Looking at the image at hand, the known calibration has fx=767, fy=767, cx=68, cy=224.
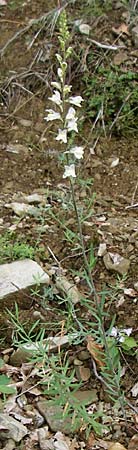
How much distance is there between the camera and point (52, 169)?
337 cm

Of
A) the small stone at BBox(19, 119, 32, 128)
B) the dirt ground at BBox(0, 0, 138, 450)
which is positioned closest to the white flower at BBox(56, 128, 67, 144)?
the dirt ground at BBox(0, 0, 138, 450)

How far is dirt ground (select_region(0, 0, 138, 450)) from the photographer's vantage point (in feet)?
9.27

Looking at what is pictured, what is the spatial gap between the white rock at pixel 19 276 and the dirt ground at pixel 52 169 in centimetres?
10

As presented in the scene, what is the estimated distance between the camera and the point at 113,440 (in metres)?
2.33

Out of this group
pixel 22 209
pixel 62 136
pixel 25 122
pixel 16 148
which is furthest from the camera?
pixel 25 122

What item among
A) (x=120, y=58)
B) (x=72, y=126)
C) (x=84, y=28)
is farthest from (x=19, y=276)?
(x=84, y=28)

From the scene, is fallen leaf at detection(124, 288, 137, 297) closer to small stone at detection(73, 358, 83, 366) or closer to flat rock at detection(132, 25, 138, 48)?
small stone at detection(73, 358, 83, 366)

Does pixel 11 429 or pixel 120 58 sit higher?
pixel 120 58

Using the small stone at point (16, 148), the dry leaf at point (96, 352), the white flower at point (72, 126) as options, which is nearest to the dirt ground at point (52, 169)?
the small stone at point (16, 148)

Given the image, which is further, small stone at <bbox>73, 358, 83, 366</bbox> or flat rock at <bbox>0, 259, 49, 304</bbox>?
flat rock at <bbox>0, 259, 49, 304</bbox>

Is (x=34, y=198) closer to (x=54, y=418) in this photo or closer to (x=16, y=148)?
(x=16, y=148)

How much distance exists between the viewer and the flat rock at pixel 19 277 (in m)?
2.64

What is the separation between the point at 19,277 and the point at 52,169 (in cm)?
80

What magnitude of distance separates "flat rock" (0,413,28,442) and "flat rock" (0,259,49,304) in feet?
1.47
